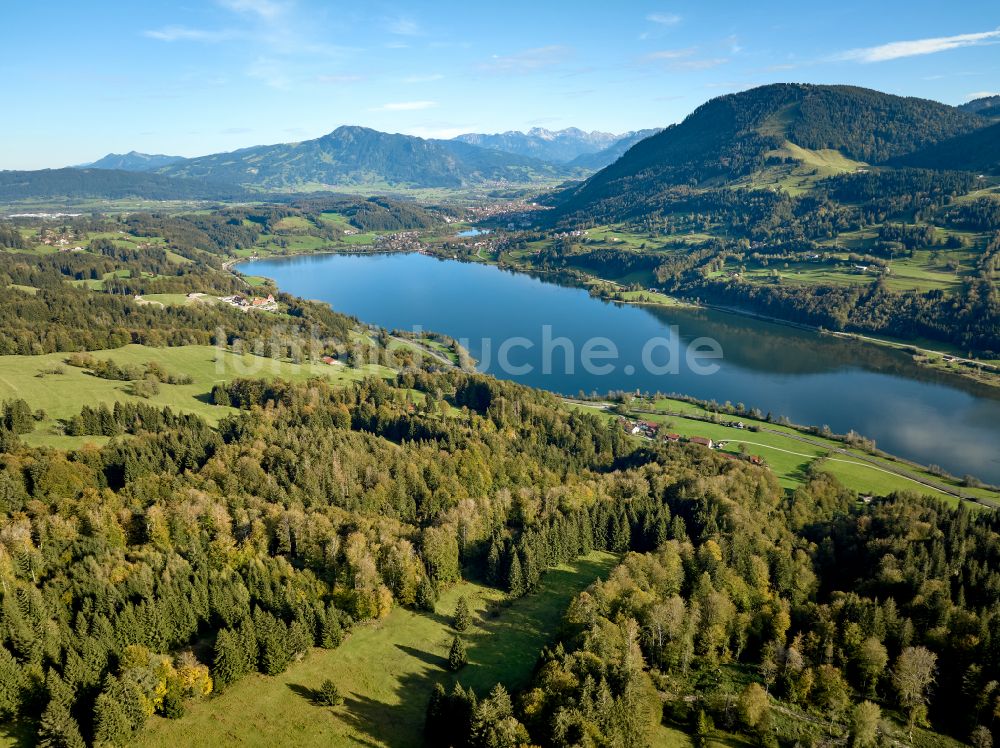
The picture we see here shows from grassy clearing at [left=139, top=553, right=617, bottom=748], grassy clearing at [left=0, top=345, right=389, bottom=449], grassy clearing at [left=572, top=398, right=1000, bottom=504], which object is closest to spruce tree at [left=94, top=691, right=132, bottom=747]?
grassy clearing at [left=139, top=553, right=617, bottom=748]

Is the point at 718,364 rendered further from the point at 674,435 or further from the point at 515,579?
the point at 515,579

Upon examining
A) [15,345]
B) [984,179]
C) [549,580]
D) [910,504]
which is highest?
[984,179]

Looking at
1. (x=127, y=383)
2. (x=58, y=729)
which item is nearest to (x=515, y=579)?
(x=58, y=729)

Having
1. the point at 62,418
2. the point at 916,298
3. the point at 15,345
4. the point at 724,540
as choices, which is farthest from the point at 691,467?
the point at 916,298

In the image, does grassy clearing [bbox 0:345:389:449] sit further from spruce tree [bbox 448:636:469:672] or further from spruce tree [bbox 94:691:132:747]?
spruce tree [bbox 448:636:469:672]

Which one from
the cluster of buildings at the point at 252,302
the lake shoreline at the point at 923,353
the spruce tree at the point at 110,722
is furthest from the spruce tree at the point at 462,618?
the cluster of buildings at the point at 252,302

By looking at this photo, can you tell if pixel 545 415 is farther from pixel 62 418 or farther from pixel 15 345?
pixel 15 345
